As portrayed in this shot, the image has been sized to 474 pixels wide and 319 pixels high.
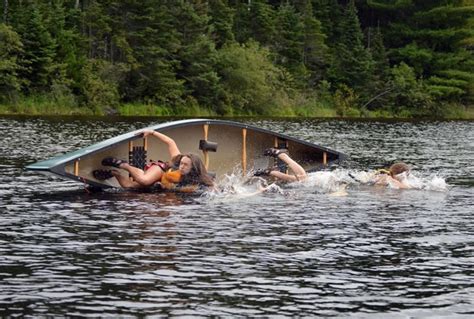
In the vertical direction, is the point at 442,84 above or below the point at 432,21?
below

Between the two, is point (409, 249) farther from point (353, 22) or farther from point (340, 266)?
point (353, 22)

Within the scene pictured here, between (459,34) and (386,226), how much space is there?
86.5 m

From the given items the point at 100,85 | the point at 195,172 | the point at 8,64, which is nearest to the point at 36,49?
the point at 8,64

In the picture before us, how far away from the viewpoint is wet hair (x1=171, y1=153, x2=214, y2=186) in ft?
74.2

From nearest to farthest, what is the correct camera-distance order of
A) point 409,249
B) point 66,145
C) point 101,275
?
1. point 101,275
2. point 409,249
3. point 66,145

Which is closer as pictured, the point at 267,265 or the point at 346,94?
the point at 267,265

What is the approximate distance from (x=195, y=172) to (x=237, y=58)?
204ft

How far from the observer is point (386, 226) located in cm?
1856

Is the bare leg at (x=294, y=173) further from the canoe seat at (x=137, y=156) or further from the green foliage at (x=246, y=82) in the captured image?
the green foliage at (x=246, y=82)

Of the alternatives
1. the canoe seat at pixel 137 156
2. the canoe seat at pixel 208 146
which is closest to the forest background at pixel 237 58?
the canoe seat at pixel 208 146

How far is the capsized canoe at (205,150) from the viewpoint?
22531 mm

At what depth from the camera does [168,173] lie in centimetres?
2325

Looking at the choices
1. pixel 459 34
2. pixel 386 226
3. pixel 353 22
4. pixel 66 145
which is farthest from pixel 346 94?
pixel 386 226

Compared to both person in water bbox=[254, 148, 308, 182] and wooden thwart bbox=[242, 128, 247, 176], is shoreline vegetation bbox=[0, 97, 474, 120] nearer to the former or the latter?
wooden thwart bbox=[242, 128, 247, 176]
